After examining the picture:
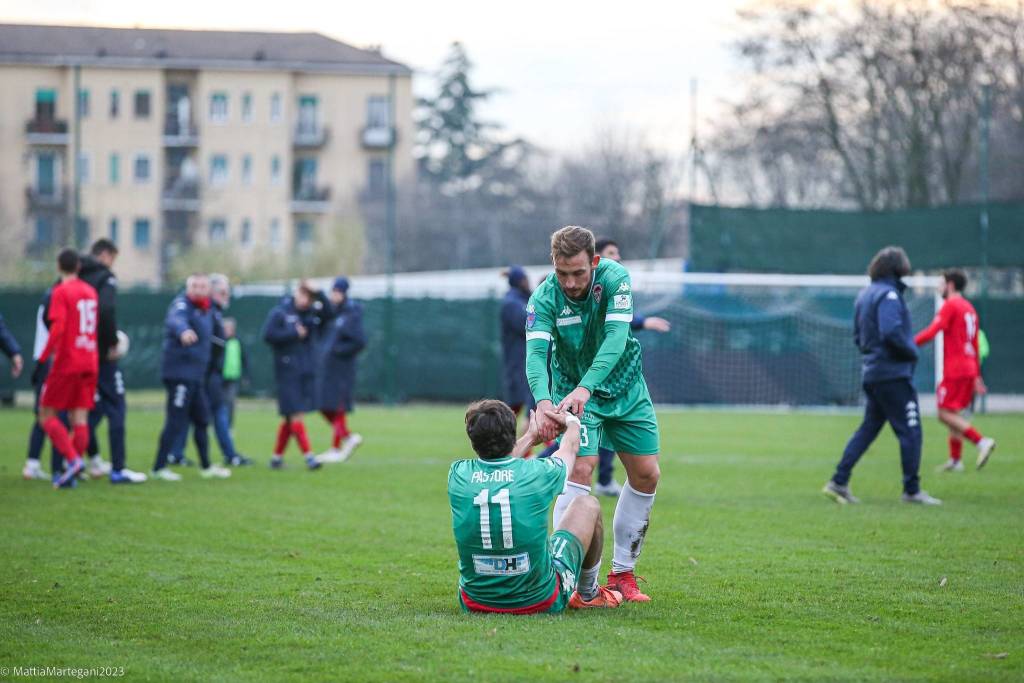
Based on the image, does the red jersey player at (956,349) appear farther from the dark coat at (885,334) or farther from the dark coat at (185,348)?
the dark coat at (185,348)

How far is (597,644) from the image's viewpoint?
552cm

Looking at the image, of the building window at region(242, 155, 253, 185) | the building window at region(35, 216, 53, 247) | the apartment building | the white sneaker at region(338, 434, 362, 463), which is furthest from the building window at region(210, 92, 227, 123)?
the white sneaker at region(338, 434, 362, 463)

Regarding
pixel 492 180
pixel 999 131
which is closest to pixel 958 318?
pixel 999 131

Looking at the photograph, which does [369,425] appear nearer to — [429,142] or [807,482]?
[807,482]

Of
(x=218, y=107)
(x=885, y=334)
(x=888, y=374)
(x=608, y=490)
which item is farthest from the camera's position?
(x=218, y=107)

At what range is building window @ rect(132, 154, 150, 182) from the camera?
54.2 meters

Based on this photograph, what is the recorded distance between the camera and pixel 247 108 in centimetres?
5531

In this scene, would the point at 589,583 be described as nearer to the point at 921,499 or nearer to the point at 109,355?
the point at 921,499

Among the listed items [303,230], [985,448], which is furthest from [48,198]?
[985,448]

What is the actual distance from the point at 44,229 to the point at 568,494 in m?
41.9

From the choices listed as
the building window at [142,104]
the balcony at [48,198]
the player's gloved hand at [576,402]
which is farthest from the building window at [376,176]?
the player's gloved hand at [576,402]

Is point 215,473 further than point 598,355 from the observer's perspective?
Yes

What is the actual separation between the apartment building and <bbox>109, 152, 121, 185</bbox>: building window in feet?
0.15

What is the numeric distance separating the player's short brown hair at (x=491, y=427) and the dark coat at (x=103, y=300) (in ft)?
23.9
